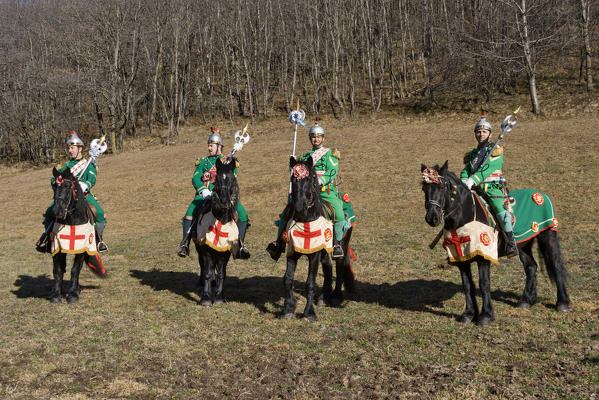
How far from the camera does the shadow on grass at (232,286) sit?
405 inches

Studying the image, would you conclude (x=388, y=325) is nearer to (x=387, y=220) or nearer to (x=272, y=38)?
(x=387, y=220)

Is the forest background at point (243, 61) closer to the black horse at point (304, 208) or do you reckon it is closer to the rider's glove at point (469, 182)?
the rider's glove at point (469, 182)

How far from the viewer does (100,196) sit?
96.9 feet

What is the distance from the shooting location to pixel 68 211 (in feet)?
30.7

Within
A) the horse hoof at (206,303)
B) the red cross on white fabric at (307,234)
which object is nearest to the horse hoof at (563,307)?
the red cross on white fabric at (307,234)

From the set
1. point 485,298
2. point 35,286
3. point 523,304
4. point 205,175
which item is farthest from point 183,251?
point 523,304

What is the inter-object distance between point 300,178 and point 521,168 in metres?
20.3

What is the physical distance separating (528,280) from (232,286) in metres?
6.20

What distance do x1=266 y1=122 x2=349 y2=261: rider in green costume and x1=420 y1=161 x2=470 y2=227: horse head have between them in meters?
2.04

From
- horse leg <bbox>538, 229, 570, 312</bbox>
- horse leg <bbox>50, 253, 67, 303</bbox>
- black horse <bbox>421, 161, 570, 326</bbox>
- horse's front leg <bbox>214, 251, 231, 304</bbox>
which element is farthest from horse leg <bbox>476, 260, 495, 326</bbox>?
horse leg <bbox>50, 253, 67, 303</bbox>

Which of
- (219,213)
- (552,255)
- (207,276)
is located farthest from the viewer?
(207,276)

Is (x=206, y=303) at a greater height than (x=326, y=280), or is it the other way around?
(x=326, y=280)

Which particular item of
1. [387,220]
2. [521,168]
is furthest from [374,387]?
[521,168]

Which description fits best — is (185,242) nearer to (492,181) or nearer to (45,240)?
(45,240)
